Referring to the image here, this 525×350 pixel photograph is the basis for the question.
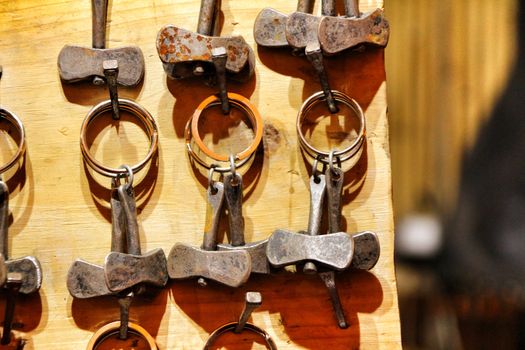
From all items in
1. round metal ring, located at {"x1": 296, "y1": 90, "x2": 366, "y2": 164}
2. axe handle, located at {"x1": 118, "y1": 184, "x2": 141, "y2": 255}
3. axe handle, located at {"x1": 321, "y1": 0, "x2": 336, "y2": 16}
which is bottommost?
axe handle, located at {"x1": 118, "y1": 184, "x2": 141, "y2": 255}

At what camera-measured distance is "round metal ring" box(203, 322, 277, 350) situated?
1.29 meters

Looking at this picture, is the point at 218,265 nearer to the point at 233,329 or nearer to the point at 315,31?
the point at 233,329

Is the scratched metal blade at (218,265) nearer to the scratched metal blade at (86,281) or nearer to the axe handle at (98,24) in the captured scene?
the scratched metal blade at (86,281)

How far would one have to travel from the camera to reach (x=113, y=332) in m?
1.31

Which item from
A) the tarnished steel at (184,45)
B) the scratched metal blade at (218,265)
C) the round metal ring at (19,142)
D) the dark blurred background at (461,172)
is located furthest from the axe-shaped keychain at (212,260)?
the dark blurred background at (461,172)

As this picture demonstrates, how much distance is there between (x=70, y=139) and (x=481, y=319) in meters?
1.34

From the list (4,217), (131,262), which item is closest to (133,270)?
(131,262)

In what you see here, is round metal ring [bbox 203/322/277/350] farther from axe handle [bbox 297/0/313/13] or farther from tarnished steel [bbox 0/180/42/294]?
axe handle [bbox 297/0/313/13]

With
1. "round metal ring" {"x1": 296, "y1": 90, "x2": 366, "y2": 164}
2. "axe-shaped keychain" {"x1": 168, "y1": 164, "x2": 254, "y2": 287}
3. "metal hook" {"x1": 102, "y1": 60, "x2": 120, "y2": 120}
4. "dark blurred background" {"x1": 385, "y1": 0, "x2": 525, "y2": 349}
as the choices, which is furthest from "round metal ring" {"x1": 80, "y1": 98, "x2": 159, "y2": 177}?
"dark blurred background" {"x1": 385, "y1": 0, "x2": 525, "y2": 349}

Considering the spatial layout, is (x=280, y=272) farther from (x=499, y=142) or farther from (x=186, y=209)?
(x=499, y=142)

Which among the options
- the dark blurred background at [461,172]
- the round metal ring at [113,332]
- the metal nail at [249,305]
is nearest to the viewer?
the metal nail at [249,305]

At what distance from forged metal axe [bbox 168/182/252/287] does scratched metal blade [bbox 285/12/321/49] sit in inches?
12.4

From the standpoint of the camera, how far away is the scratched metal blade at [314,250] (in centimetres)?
121

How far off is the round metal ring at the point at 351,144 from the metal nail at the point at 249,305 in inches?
10.5
